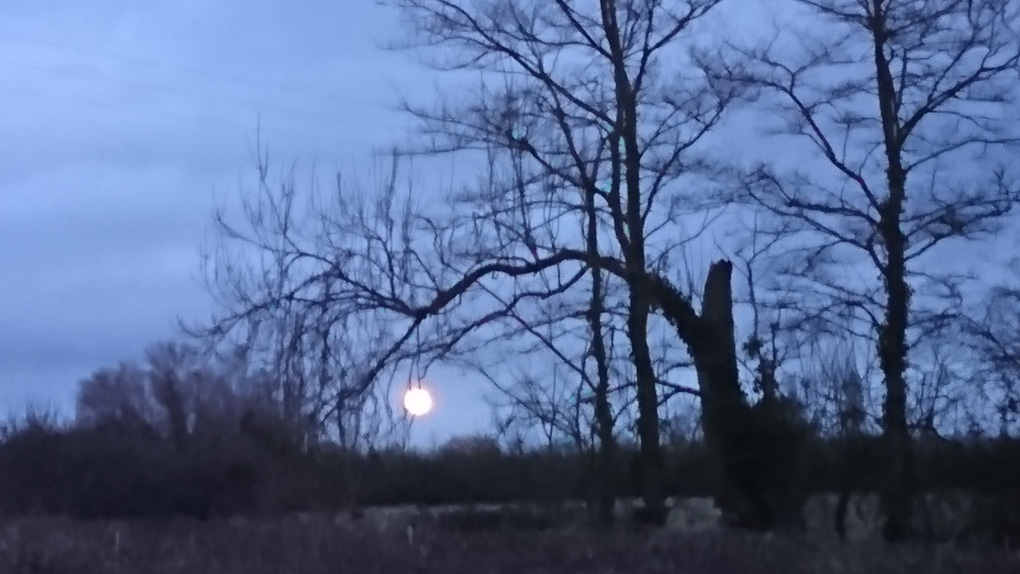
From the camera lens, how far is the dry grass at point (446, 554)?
40.7ft

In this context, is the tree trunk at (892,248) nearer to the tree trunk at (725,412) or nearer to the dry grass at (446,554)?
the tree trunk at (725,412)

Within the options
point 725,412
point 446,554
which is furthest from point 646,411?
point 446,554

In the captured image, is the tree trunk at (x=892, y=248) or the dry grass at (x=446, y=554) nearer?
the dry grass at (x=446, y=554)

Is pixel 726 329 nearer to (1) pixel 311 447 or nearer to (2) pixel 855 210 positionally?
(2) pixel 855 210

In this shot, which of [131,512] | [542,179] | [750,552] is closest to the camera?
[750,552]

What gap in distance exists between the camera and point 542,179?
22156 mm

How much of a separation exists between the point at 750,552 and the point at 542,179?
31.9 feet

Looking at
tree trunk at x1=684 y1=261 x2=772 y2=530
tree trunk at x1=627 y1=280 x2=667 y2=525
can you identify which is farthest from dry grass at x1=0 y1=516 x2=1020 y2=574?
tree trunk at x1=627 y1=280 x2=667 y2=525

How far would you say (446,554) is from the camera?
13438 millimetres

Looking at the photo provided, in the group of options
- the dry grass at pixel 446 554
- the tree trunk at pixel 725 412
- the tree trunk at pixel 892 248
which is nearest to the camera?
the dry grass at pixel 446 554

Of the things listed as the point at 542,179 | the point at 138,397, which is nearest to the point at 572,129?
the point at 542,179

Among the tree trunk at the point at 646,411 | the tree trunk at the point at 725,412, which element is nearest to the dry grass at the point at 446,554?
the tree trunk at the point at 725,412

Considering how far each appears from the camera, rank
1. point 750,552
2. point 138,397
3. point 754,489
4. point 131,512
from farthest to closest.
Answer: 1. point 138,397
2. point 131,512
3. point 754,489
4. point 750,552

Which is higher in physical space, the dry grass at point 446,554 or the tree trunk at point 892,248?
the tree trunk at point 892,248
